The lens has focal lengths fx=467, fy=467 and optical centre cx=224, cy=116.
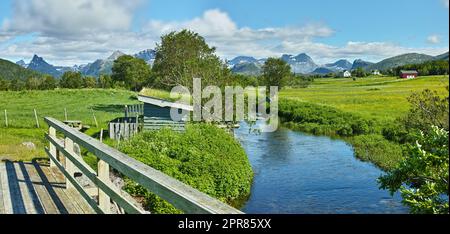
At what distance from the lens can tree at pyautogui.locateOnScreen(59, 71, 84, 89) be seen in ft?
324

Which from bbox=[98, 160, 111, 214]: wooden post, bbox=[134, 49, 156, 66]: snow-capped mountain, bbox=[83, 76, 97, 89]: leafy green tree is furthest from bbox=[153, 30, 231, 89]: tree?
bbox=[83, 76, 97, 89]: leafy green tree

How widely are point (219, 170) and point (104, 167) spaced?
1226 centimetres

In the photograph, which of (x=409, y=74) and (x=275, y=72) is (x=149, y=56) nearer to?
(x=275, y=72)

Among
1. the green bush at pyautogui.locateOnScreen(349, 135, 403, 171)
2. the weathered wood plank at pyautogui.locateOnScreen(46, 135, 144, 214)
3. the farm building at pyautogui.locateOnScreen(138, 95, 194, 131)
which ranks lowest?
the green bush at pyautogui.locateOnScreen(349, 135, 403, 171)

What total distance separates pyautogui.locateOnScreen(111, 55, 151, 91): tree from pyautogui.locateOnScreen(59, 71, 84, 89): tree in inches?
324

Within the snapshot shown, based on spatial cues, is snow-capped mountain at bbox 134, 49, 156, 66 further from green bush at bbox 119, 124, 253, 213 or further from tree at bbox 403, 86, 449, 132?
tree at bbox 403, 86, 449, 132

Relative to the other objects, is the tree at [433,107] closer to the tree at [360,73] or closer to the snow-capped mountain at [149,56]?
the snow-capped mountain at [149,56]

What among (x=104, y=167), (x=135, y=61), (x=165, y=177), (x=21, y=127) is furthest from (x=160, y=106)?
(x=135, y=61)

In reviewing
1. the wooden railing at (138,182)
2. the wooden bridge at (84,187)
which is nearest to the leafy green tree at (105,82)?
the wooden bridge at (84,187)

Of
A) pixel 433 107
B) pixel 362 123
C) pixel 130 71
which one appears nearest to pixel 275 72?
pixel 130 71

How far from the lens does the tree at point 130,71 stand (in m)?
90.3

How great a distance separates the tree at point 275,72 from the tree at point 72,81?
3913 centimetres

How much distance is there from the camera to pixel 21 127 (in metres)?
27.3
